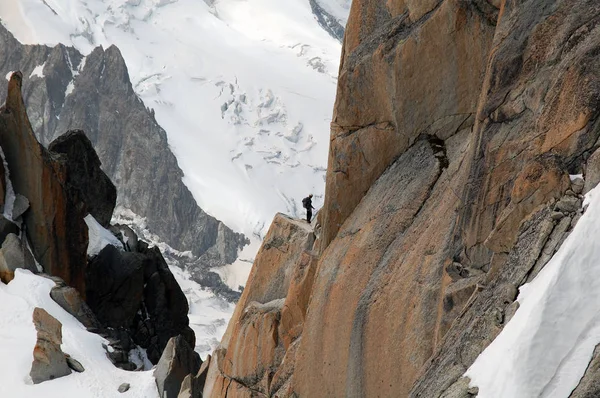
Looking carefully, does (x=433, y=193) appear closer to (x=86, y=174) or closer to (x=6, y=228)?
(x=6, y=228)

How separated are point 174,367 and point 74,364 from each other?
4.42 meters

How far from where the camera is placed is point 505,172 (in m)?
14.6

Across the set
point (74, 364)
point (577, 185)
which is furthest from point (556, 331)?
point (74, 364)

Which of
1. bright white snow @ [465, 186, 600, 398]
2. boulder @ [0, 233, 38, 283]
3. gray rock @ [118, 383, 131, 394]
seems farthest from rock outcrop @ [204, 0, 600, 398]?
boulder @ [0, 233, 38, 283]

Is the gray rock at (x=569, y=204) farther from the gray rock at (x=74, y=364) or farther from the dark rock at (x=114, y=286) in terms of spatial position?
the dark rock at (x=114, y=286)

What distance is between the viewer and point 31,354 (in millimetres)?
34500

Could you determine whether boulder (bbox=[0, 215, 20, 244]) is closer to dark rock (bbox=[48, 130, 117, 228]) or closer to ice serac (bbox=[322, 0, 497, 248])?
dark rock (bbox=[48, 130, 117, 228])

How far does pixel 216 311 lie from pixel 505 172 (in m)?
153

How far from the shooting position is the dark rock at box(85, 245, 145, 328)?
46.7 metres

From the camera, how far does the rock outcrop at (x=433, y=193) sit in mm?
13227

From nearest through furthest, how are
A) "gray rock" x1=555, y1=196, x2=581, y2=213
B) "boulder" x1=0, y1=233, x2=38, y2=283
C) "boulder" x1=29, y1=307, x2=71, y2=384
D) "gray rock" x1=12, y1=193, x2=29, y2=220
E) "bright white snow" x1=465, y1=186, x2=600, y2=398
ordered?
"bright white snow" x1=465, y1=186, x2=600, y2=398 → "gray rock" x1=555, y1=196, x2=581, y2=213 → "boulder" x1=29, y1=307, x2=71, y2=384 → "boulder" x1=0, y1=233, x2=38, y2=283 → "gray rock" x1=12, y1=193, x2=29, y2=220

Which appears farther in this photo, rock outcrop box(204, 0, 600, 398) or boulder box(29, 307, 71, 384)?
boulder box(29, 307, 71, 384)

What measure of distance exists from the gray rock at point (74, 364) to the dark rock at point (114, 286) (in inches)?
461

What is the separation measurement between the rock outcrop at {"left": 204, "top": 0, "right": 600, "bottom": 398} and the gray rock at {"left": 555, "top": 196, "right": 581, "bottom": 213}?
2 cm
